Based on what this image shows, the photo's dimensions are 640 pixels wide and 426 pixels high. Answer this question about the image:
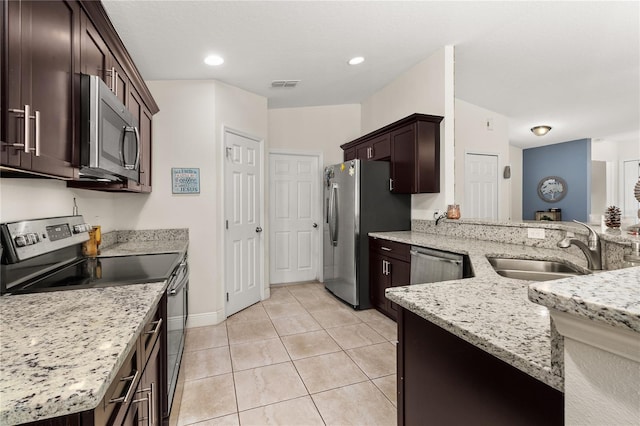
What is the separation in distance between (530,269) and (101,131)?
2.57 m

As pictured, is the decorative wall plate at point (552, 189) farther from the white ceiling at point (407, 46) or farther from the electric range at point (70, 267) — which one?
the electric range at point (70, 267)

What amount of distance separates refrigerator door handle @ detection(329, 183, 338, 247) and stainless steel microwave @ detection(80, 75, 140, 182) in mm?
2491

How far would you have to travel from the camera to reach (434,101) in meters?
3.22

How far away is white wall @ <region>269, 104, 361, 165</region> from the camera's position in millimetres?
4574

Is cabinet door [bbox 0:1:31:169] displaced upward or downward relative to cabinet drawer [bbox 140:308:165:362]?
upward

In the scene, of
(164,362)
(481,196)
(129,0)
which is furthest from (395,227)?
(129,0)

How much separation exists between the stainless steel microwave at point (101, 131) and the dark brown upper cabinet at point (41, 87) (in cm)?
4

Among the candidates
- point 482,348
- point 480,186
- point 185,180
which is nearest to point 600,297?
point 482,348

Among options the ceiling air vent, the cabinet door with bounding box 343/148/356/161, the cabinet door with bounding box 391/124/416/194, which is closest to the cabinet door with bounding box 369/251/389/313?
the cabinet door with bounding box 391/124/416/194

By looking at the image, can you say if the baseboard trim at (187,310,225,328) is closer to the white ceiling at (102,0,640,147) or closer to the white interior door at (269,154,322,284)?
the white interior door at (269,154,322,284)

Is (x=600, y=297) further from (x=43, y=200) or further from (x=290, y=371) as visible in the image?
(x=43, y=200)

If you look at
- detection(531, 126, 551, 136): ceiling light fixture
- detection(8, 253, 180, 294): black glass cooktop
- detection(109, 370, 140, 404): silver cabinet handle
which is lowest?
detection(109, 370, 140, 404): silver cabinet handle

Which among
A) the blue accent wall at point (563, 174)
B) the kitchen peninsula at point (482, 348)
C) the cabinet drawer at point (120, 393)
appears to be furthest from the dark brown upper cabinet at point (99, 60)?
the blue accent wall at point (563, 174)

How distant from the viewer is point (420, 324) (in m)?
1.02
